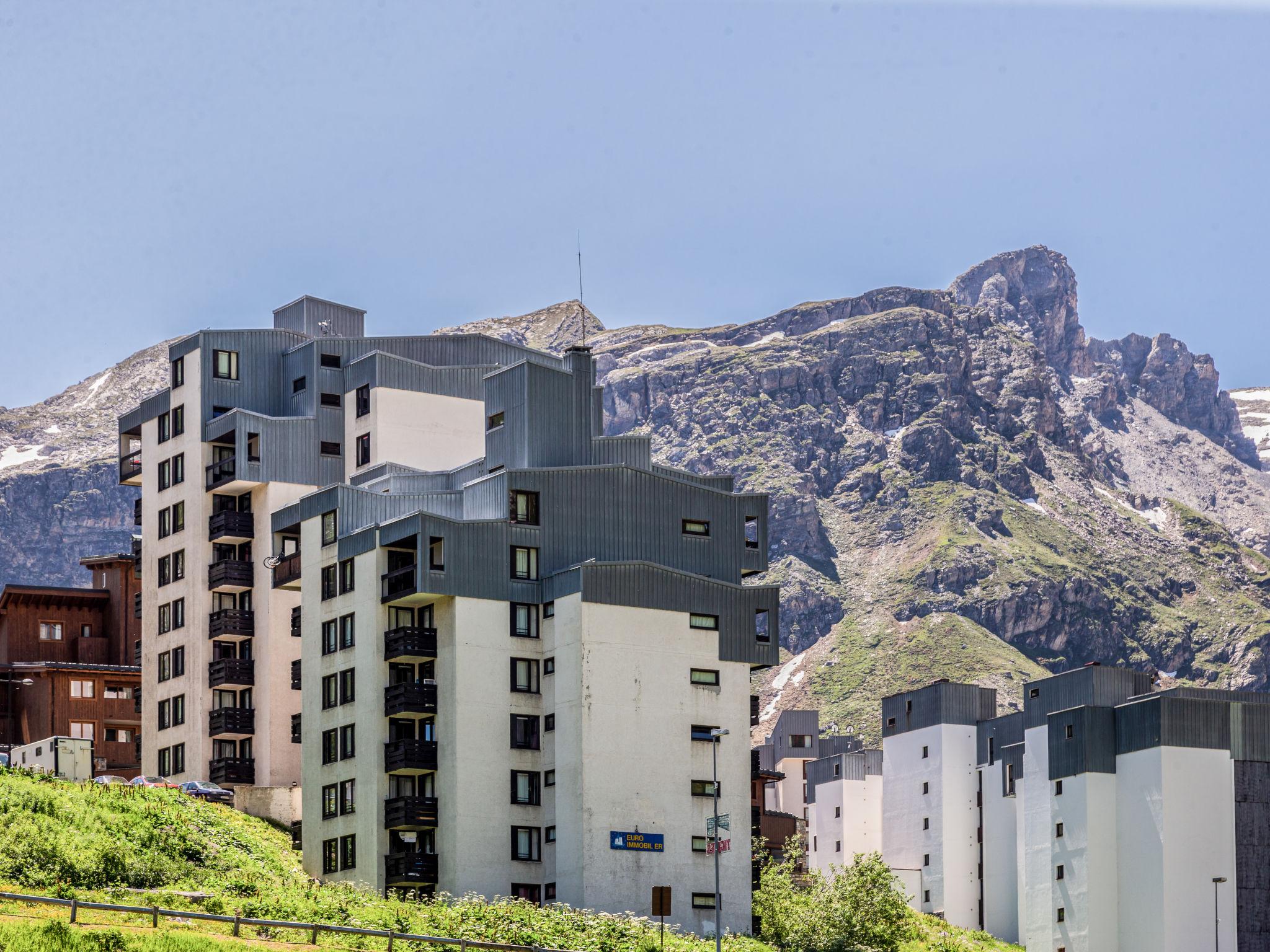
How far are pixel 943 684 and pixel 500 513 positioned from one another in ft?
229

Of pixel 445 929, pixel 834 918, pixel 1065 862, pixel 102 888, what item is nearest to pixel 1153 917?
pixel 1065 862

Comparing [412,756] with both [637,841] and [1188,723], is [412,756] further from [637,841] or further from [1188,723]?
[1188,723]

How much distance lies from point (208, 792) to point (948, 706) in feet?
233

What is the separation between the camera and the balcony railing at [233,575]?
136 m

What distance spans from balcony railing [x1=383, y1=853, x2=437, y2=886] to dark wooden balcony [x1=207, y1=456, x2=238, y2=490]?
126 feet

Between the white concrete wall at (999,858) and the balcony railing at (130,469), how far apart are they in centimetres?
7359

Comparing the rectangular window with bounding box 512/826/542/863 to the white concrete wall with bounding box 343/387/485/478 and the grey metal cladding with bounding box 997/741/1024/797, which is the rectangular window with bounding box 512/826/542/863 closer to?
the white concrete wall with bounding box 343/387/485/478

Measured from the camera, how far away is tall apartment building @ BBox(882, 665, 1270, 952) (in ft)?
431

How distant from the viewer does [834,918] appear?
398 feet

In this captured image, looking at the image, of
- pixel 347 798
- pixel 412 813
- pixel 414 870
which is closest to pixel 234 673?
pixel 347 798

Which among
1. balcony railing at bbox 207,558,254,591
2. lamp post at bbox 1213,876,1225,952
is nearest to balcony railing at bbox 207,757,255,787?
balcony railing at bbox 207,558,254,591

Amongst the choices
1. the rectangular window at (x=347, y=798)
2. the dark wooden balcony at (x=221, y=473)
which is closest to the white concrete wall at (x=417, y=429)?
the dark wooden balcony at (x=221, y=473)

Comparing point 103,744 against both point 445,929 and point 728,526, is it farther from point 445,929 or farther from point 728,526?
point 445,929

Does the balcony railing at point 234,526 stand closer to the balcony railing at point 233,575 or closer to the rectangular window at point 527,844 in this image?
the balcony railing at point 233,575
